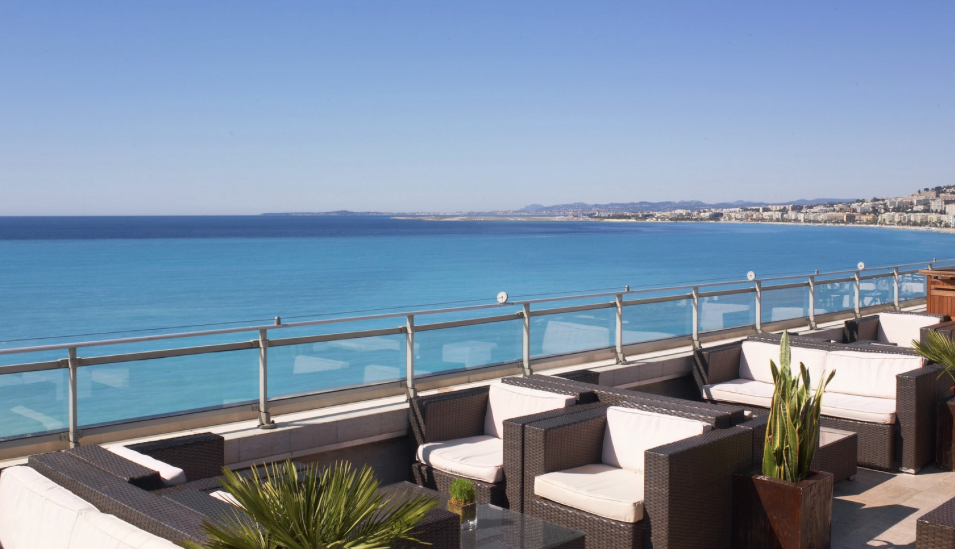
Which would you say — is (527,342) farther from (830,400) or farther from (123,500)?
(123,500)

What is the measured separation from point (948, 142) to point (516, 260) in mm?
32113

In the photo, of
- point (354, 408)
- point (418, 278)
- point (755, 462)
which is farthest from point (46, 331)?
point (755, 462)

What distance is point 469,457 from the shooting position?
529 centimetres

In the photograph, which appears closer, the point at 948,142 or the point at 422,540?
the point at 422,540

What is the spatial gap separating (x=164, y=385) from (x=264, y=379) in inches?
26.5

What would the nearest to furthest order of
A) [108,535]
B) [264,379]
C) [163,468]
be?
1. [108,535]
2. [163,468]
3. [264,379]

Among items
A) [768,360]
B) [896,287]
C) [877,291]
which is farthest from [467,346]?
[896,287]

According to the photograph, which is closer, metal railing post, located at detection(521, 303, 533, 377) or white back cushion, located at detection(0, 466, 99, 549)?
white back cushion, located at detection(0, 466, 99, 549)

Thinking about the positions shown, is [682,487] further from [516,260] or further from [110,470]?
[516,260]

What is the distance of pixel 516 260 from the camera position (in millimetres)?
67438

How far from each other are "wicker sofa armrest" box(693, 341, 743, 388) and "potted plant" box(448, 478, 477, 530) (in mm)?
4188

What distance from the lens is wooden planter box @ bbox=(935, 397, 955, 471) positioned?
6352mm

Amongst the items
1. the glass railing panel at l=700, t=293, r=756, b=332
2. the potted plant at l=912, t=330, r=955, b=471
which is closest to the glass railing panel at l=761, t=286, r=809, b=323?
the glass railing panel at l=700, t=293, r=756, b=332

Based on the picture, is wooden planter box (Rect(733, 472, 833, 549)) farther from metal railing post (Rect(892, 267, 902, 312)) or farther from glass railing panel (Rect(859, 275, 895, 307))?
metal railing post (Rect(892, 267, 902, 312))
